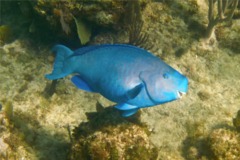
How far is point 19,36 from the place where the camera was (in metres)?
5.25

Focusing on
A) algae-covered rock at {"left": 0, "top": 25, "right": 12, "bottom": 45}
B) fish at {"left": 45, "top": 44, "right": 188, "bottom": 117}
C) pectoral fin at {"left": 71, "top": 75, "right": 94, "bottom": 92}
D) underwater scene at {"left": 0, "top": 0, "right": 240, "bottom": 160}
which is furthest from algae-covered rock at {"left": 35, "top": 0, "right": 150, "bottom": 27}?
pectoral fin at {"left": 71, "top": 75, "right": 94, "bottom": 92}

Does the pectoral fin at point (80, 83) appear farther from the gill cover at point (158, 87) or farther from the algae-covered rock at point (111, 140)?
the algae-covered rock at point (111, 140)

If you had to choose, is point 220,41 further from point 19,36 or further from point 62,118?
point 19,36

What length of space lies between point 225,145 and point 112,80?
1.91 metres

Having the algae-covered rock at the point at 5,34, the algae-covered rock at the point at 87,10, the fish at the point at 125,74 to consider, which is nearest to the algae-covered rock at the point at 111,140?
the fish at the point at 125,74

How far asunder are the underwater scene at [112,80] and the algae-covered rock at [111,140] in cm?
1

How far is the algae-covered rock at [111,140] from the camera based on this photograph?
3.25 meters

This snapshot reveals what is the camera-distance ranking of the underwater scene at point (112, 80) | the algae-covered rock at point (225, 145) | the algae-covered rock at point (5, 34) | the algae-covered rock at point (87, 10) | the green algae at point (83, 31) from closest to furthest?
the underwater scene at point (112, 80) → the algae-covered rock at point (225, 145) → the algae-covered rock at point (87, 10) → the green algae at point (83, 31) → the algae-covered rock at point (5, 34)

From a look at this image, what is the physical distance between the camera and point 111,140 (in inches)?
129

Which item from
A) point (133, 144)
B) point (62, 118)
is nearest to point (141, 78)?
point (133, 144)

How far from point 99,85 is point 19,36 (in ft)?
10.3

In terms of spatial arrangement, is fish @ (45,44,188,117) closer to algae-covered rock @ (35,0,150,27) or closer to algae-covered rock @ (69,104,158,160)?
algae-covered rock @ (69,104,158,160)

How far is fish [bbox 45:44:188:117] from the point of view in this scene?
8.11 ft

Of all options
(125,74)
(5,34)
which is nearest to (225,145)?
(125,74)
